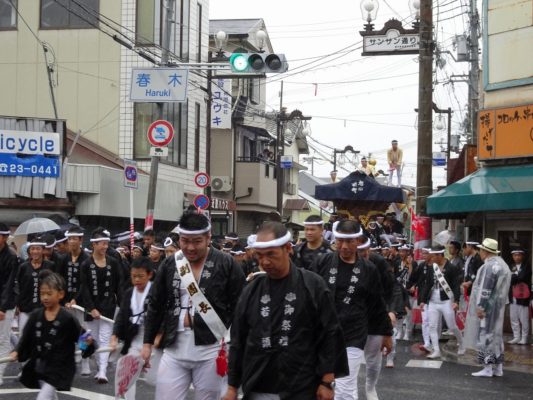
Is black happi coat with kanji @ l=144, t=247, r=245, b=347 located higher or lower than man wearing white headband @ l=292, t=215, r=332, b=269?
lower

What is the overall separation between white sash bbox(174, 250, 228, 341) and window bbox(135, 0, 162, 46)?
897 inches

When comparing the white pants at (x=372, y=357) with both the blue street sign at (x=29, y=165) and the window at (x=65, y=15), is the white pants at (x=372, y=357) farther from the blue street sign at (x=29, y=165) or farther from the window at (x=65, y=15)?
the window at (x=65, y=15)

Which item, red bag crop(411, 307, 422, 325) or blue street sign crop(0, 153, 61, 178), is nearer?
red bag crop(411, 307, 422, 325)

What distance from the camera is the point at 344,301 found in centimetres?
837

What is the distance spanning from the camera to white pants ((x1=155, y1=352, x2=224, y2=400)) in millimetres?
6527

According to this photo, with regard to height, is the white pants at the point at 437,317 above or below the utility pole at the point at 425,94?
below

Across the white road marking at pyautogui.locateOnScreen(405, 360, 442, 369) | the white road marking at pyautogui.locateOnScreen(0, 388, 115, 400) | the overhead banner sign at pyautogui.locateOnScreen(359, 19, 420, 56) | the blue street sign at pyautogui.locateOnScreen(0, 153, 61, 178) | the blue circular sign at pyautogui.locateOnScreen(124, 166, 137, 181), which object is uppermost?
the overhead banner sign at pyautogui.locateOnScreen(359, 19, 420, 56)

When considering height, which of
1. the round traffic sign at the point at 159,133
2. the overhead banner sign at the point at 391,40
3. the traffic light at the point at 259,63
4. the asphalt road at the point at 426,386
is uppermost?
the overhead banner sign at the point at 391,40

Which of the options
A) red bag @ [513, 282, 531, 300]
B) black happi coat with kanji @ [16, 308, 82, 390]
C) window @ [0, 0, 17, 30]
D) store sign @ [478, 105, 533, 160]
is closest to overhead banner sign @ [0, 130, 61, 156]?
window @ [0, 0, 17, 30]

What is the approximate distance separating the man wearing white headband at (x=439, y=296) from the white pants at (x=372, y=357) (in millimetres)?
5182

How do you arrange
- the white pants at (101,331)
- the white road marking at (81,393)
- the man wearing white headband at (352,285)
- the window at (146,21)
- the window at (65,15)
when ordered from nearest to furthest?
1. the man wearing white headband at (352,285)
2. the white road marking at (81,393)
3. the white pants at (101,331)
4. the window at (65,15)
5. the window at (146,21)

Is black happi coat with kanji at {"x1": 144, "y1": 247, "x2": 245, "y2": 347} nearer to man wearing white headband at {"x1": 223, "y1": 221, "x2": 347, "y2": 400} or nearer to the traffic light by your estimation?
man wearing white headband at {"x1": 223, "y1": 221, "x2": 347, "y2": 400}

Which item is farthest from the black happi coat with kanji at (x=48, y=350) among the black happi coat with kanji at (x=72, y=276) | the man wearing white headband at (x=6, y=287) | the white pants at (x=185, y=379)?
the black happi coat with kanji at (x=72, y=276)

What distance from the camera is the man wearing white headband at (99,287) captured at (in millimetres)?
11266
